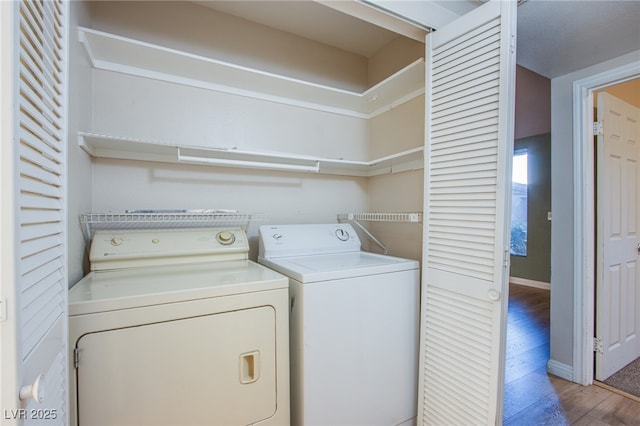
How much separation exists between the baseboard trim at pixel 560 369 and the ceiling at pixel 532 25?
2232mm

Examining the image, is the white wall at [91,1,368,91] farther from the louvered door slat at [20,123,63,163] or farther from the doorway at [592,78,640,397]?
the doorway at [592,78,640,397]

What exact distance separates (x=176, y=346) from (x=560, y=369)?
2.75 m

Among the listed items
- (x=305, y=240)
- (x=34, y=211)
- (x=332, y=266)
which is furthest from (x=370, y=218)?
(x=34, y=211)

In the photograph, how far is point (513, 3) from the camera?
1229mm

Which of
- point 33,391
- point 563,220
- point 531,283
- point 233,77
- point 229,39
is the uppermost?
point 229,39

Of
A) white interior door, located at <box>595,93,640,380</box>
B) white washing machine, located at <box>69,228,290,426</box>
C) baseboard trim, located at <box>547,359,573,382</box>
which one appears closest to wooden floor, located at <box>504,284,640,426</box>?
baseboard trim, located at <box>547,359,573,382</box>

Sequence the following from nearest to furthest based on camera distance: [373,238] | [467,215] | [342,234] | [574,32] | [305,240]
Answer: [467,215]
[574,32]
[305,240]
[342,234]
[373,238]

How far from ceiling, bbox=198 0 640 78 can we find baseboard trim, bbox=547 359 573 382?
2.23 m

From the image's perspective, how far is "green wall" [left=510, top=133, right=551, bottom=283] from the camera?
4.49 meters

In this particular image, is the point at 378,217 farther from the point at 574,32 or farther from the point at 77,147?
the point at 77,147

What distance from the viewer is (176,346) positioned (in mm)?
1167

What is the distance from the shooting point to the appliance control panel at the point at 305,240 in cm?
188

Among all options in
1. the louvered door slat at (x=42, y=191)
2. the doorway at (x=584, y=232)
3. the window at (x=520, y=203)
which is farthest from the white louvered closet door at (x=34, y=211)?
the window at (x=520, y=203)

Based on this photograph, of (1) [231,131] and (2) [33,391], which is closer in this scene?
(2) [33,391]
